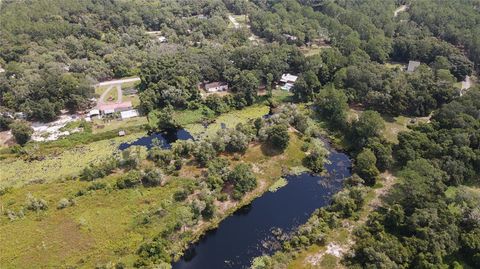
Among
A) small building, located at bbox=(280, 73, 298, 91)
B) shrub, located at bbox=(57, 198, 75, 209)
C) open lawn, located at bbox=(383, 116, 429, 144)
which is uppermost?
shrub, located at bbox=(57, 198, 75, 209)

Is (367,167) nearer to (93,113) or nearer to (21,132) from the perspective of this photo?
(93,113)

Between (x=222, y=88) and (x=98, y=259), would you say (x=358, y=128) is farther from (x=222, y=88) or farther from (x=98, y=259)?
(x=98, y=259)

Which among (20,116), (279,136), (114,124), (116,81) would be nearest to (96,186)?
(114,124)

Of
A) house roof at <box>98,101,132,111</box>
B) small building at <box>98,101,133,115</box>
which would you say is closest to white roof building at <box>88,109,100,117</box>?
small building at <box>98,101,133,115</box>

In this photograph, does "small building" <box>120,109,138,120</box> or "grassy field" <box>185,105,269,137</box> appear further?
"small building" <box>120,109,138,120</box>

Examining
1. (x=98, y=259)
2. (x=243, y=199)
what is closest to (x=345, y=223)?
(x=243, y=199)

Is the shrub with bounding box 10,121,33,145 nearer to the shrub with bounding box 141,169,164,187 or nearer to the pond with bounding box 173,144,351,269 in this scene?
the shrub with bounding box 141,169,164,187
